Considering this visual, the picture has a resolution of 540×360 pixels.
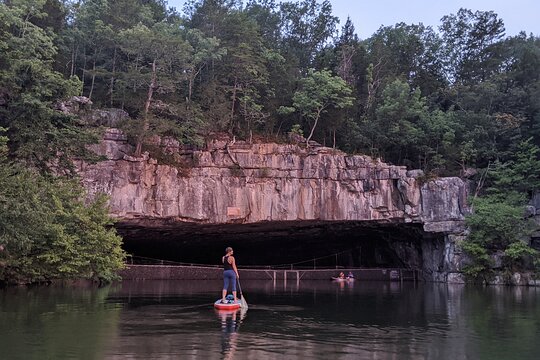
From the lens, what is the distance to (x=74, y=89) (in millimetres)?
24578

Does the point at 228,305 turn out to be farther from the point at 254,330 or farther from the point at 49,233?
the point at 49,233

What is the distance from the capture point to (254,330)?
11.6 metres

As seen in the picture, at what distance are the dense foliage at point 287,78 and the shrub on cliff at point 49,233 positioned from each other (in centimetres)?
268

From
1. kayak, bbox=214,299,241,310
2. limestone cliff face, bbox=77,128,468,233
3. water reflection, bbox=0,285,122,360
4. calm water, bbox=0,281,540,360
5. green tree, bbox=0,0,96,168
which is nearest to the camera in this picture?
water reflection, bbox=0,285,122,360

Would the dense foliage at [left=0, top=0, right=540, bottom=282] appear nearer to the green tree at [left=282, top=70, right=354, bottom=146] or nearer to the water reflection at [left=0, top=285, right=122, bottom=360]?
the green tree at [left=282, top=70, right=354, bottom=146]

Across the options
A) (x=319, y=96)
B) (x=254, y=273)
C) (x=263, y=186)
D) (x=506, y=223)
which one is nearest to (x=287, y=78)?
(x=319, y=96)

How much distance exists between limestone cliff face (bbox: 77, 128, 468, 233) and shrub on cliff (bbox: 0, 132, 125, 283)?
288 inches

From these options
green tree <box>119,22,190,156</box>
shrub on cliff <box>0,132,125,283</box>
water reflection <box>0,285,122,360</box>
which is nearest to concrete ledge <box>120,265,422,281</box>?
green tree <box>119,22,190,156</box>

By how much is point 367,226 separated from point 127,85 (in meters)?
18.7

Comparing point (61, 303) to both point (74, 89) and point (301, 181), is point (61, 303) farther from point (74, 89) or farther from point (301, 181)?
point (301, 181)

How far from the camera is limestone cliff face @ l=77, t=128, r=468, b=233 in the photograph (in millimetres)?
32562

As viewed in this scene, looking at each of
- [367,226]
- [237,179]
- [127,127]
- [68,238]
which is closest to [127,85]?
[127,127]

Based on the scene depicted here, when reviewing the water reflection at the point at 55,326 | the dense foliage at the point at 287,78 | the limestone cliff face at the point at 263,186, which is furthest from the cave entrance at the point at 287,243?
the water reflection at the point at 55,326

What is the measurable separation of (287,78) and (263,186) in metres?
10.3
